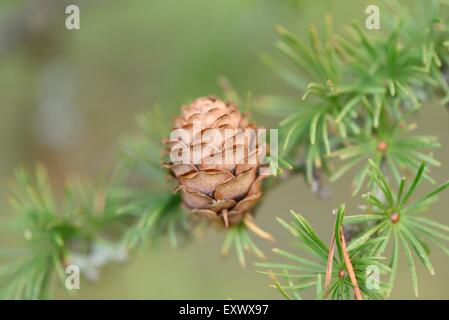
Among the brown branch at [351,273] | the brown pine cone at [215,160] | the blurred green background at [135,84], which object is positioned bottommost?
the brown branch at [351,273]

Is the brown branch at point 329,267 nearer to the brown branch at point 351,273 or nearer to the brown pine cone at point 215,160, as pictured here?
the brown branch at point 351,273

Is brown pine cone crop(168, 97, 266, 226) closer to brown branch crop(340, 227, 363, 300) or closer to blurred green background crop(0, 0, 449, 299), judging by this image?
brown branch crop(340, 227, 363, 300)

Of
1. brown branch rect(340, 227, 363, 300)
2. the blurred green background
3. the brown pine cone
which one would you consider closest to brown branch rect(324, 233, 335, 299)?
brown branch rect(340, 227, 363, 300)

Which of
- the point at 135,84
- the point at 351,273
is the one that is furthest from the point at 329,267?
the point at 135,84

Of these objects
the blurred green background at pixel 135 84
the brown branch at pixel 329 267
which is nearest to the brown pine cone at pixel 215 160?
the brown branch at pixel 329 267

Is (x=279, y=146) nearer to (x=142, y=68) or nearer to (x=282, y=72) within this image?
(x=282, y=72)
